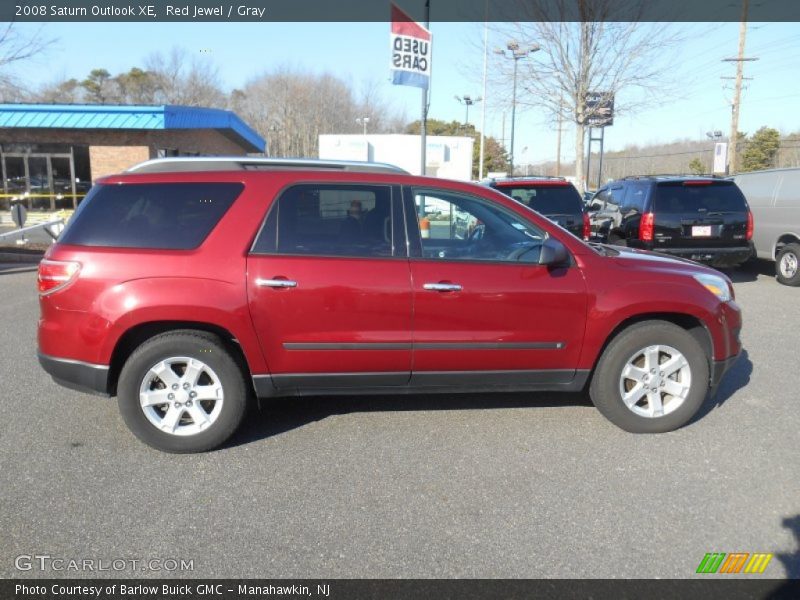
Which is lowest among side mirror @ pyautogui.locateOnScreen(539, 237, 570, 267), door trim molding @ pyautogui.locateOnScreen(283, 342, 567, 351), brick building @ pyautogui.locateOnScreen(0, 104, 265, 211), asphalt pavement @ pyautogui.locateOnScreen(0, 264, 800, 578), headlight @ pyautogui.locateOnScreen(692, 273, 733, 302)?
asphalt pavement @ pyautogui.locateOnScreen(0, 264, 800, 578)

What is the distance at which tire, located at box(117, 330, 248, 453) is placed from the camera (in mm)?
3715

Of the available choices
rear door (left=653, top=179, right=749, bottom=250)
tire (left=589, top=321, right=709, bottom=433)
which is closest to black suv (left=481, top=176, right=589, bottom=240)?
rear door (left=653, top=179, right=749, bottom=250)

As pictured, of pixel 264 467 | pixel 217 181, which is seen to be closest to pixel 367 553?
pixel 264 467

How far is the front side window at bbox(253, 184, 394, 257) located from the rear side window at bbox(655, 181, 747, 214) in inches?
258

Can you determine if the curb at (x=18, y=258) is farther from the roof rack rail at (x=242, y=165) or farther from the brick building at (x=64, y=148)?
the roof rack rail at (x=242, y=165)

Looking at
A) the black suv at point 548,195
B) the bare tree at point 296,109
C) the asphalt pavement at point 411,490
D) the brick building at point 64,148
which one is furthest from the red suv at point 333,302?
the bare tree at point 296,109

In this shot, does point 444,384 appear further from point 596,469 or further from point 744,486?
point 744,486

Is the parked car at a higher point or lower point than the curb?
higher

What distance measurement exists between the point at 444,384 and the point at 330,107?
50767 millimetres

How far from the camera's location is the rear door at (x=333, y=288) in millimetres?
3738

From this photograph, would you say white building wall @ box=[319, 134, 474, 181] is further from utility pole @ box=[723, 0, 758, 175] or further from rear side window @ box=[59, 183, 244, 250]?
rear side window @ box=[59, 183, 244, 250]

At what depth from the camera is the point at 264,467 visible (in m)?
3.62

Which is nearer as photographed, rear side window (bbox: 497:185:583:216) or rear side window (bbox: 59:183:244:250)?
rear side window (bbox: 59:183:244:250)

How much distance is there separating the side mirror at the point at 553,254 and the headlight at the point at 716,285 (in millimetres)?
1067
